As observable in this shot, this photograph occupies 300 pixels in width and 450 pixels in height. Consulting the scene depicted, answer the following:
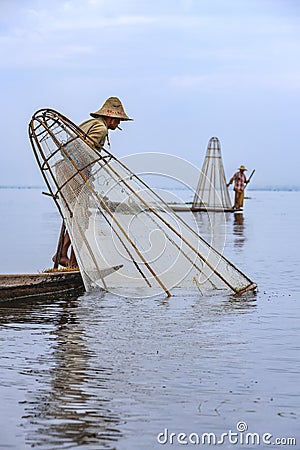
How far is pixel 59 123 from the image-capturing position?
25.8ft

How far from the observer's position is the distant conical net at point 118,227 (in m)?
7.57

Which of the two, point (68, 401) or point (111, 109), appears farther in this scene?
point (111, 109)

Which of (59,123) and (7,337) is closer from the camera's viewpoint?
(7,337)

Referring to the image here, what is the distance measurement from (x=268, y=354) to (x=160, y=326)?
3.53ft

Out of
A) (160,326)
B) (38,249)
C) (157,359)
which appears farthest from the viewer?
(38,249)

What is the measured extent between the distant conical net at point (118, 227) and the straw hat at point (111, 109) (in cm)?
39

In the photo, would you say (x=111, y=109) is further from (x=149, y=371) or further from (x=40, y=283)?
(x=149, y=371)

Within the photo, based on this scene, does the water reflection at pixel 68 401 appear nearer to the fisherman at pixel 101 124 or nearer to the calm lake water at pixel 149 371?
the calm lake water at pixel 149 371

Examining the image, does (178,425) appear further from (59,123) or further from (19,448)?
(59,123)

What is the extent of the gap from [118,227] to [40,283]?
33.7 inches

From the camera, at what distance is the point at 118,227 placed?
25.0ft

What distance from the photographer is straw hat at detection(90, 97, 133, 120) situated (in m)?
8.10

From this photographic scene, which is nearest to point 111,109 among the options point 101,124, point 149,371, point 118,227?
point 101,124

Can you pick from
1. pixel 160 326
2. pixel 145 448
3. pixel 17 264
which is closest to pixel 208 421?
pixel 145 448
